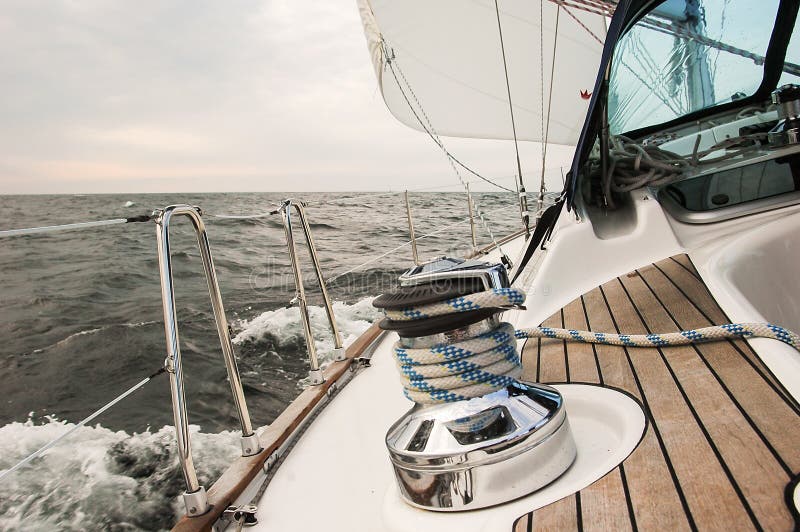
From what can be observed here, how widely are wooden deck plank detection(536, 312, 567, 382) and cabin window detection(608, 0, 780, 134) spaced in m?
1.23

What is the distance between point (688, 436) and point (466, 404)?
0.34 m

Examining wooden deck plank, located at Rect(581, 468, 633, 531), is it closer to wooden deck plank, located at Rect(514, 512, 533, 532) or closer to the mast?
wooden deck plank, located at Rect(514, 512, 533, 532)

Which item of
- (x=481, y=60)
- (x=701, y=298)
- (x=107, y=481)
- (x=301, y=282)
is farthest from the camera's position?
(x=481, y=60)

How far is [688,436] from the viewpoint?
79 cm

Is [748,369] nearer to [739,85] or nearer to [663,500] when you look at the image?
[663,500]

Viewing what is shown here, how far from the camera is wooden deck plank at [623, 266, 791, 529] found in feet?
2.04

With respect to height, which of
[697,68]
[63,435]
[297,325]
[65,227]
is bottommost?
[297,325]

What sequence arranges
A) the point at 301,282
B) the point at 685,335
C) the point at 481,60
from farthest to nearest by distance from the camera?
the point at 481,60 < the point at 301,282 < the point at 685,335

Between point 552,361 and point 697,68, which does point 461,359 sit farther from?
point 697,68

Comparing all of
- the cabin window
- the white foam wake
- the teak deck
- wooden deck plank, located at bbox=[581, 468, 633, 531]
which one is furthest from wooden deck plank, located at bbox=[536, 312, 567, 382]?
the white foam wake

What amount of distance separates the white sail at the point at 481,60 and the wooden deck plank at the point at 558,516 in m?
2.90

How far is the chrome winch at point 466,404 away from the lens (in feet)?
2.33

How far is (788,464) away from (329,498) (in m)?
0.68

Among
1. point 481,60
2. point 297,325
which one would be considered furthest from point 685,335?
point 297,325
